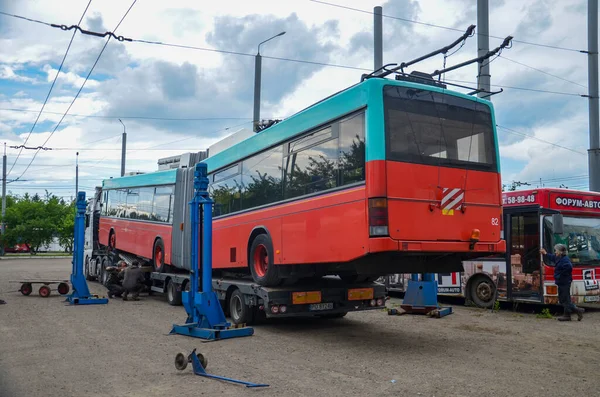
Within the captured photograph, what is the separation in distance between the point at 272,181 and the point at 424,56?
4.02 m

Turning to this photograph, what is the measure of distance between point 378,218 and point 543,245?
23.6 feet

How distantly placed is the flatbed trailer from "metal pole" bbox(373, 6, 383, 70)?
5680 millimetres

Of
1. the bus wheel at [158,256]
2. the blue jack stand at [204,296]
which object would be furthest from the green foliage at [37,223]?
the blue jack stand at [204,296]

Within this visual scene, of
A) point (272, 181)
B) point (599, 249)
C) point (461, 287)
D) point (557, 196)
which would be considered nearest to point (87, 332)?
point (272, 181)

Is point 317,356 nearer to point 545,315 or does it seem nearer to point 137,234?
point 545,315

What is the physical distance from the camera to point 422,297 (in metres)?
13.7

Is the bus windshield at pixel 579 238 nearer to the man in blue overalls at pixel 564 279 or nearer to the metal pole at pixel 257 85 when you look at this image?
the man in blue overalls at pixel 564 279

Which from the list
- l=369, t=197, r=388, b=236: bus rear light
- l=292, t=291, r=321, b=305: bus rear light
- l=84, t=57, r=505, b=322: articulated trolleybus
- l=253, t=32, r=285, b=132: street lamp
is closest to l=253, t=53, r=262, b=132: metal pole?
l=253, t=32, r=285, b=132: street lamp

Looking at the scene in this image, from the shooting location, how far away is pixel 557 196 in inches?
551

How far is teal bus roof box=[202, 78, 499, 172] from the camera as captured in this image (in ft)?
28.0

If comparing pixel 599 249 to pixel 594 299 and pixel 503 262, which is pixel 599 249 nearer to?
pixel 594 299

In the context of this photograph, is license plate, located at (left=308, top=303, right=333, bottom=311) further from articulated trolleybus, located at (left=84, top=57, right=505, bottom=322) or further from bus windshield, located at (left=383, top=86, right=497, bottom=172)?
bus windshield, located at (left=383, top=86, right=497, bottom=172)

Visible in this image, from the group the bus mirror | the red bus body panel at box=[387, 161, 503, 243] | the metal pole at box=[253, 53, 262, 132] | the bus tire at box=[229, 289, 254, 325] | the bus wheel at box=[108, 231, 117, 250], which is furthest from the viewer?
the bus wheel at box=[108, 231, 117, 250]

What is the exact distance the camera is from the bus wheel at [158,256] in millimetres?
17562
